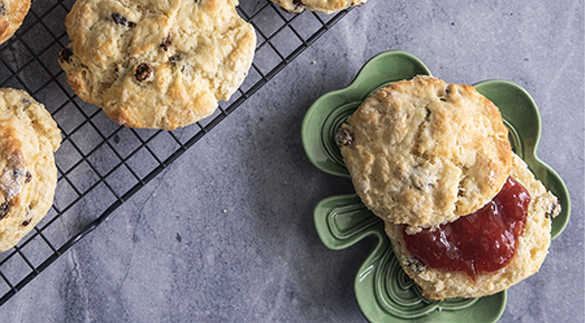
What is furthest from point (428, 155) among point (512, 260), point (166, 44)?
point (166, 44)

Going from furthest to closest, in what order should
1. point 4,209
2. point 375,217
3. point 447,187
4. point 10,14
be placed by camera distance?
point 375,217 < point 447,187 < point 10,14 < point 4,209

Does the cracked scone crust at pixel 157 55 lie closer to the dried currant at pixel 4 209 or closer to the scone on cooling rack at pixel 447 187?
the dried currant at pixel 4 209

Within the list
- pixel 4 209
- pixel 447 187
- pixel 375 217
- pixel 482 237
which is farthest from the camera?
pixel 375 217

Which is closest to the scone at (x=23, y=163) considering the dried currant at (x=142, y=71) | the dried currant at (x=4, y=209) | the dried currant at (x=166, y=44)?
the dried currant at (x=4, y=209)

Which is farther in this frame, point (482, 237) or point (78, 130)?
point (78, 130)

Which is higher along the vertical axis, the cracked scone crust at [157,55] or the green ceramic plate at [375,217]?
the cracked scone crust at [157,55]

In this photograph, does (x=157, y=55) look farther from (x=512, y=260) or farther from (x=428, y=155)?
(x=512, y=260)

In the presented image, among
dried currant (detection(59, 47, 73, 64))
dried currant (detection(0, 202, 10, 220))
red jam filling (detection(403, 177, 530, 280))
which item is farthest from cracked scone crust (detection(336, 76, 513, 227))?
dried currant (detection(0, 202, 10, 220))
